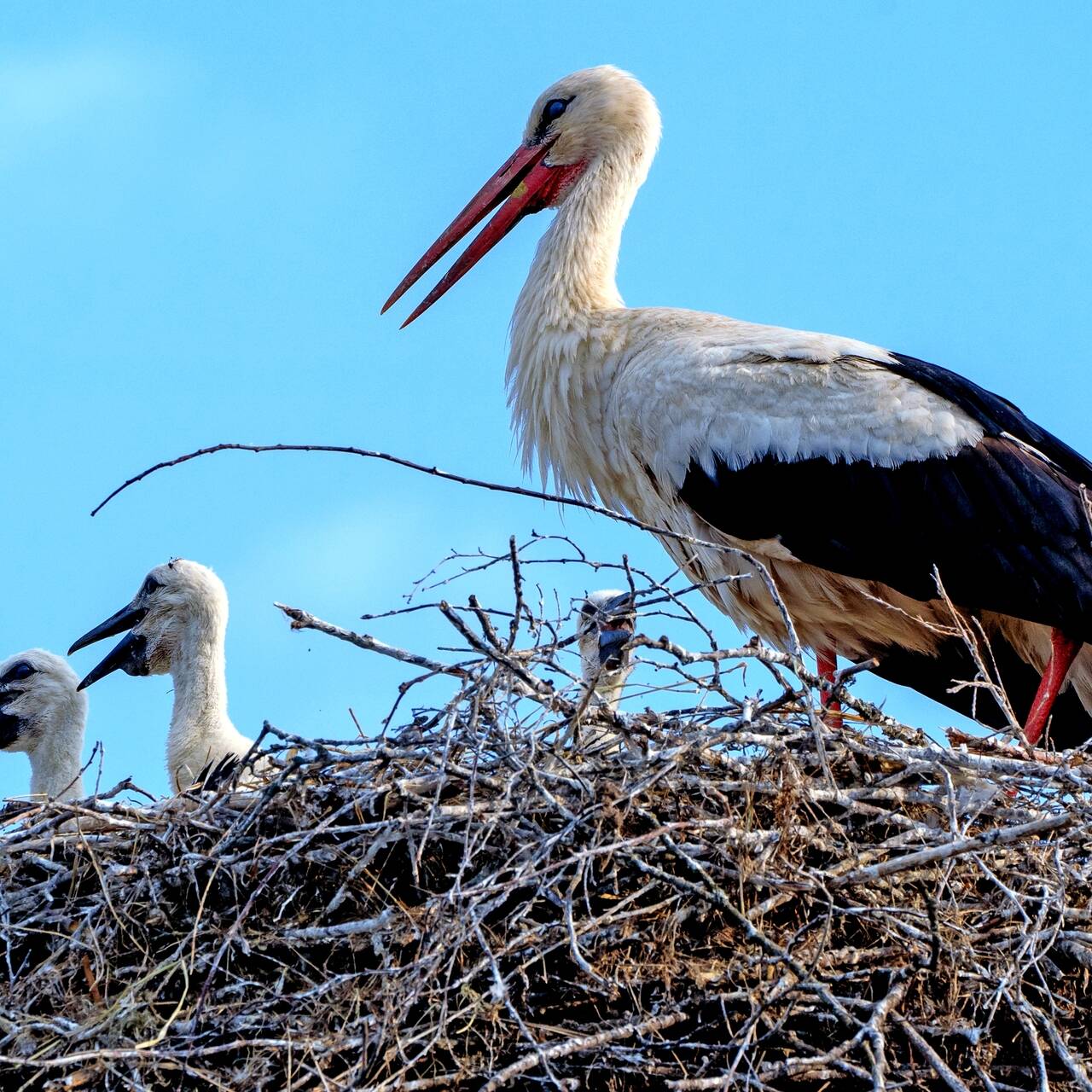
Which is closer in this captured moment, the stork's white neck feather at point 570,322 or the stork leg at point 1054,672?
the stork leg at point 1054,672

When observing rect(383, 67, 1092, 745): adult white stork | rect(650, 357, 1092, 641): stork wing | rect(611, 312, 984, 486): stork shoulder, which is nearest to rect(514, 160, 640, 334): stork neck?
rect(383, 67, 1092, 745): adult white stork

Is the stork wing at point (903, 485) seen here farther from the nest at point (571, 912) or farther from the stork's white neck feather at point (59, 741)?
the stork's white neck feather at point (59, 741)

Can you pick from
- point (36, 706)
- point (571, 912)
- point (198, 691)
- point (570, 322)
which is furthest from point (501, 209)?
point (571, 912)

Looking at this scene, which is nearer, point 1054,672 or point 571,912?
point 571,912

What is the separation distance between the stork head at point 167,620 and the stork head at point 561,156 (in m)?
1.04

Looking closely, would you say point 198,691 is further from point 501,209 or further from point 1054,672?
point 1054,672

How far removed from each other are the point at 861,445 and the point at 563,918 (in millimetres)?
2091

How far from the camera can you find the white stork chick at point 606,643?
341cm

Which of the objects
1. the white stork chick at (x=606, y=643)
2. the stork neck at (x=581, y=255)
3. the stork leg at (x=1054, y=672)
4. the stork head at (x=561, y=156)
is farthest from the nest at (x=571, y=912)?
the stork head at (x=561, y=156)

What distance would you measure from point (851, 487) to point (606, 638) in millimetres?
802

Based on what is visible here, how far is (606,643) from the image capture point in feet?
14.4

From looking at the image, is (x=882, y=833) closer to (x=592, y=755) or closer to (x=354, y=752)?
(x=592, y=755)

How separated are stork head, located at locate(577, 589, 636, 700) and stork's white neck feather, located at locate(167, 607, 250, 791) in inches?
40.6

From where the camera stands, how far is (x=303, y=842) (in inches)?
132
